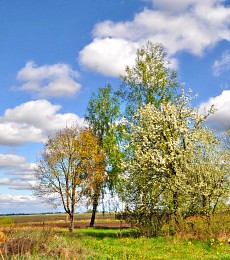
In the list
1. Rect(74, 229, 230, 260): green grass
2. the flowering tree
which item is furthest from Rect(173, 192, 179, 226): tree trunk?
Rect(74, 229, 230, 260): green grass

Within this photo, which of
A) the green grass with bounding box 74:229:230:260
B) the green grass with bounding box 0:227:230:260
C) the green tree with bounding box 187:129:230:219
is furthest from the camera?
the green tree with bounding box 187:129:230:219

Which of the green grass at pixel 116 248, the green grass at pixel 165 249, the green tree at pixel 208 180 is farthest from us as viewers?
the green tree at pixel 208 180

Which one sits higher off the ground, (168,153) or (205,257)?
(168,153)

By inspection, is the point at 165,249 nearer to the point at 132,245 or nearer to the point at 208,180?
the point at 132,245

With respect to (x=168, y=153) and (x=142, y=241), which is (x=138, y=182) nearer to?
(x=168, y=153)

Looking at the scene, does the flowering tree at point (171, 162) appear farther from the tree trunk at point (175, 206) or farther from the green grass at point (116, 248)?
the green grass at point (116, 248)

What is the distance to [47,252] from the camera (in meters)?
15.6

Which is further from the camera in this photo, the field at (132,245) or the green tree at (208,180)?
the green tree at (208,180)

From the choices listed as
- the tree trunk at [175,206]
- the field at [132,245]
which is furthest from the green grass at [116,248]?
the tree trunk at [175,206]

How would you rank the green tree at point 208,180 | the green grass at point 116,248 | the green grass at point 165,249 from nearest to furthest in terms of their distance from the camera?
the green grass at point 116,248, the green grass at point 165,249, the green tree at point 208,180

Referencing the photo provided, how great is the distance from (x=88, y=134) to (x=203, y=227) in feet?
55.9

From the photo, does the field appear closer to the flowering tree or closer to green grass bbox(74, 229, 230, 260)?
green grass bbox(74, 229, 230, 260)

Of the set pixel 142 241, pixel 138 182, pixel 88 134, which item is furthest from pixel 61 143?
pixel 142 241

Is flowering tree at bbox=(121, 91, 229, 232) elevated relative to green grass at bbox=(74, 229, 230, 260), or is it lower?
elevated
